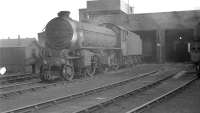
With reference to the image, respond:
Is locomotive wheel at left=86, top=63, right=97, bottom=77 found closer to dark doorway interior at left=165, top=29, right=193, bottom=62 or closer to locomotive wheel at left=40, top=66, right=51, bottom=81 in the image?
locomotive wheel at left=40, top=66, right=51, bottom=81

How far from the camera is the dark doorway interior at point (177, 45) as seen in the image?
38.2 m

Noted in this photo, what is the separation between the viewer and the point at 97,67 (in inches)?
723

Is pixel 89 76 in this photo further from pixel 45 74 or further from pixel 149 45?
pixel 149 45

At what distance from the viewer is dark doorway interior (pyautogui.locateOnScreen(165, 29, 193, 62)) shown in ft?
125

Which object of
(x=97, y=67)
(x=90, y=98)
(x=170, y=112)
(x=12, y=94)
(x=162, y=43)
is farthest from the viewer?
(x=162, y=43)

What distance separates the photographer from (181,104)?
873 centimetres

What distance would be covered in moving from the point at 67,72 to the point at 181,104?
7.59m

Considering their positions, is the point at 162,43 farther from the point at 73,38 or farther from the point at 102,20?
the point at 73,38

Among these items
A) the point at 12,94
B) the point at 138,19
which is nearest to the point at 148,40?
the point at 138,19

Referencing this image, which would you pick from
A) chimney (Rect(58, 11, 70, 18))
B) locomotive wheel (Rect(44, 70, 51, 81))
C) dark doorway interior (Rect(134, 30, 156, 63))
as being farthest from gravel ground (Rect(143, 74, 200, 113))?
dark doorway interior (Rect(134, 30, 156, 63))

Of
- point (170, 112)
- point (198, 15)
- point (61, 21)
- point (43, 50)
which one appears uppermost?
point (198, 15)

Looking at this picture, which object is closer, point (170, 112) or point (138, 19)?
point (170, 112)

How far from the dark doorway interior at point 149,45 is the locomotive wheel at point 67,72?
78.7 ft

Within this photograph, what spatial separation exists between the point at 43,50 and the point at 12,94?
494cm
